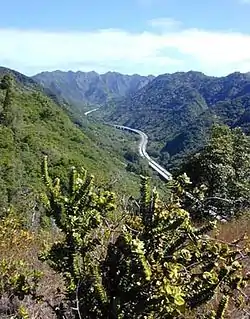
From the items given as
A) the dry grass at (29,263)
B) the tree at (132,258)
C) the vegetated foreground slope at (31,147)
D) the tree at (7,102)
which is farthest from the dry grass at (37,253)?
the tree at (7,102)

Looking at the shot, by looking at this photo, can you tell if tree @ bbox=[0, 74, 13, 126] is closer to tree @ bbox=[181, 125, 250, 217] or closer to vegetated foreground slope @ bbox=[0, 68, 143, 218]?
vegetated foreground slope @ bbox=[0, 68, 143, 218]

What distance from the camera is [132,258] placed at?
2762mm

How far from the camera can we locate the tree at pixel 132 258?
2.72 meters

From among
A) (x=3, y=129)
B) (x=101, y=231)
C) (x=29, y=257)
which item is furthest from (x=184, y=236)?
(x=3, y=129)

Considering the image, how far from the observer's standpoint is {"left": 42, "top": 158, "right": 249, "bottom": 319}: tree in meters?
2.72

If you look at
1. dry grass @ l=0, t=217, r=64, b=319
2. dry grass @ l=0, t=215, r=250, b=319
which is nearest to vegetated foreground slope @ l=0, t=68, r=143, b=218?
dry grass @ l=0, t=215, r=250, b=319

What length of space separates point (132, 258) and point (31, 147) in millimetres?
45854

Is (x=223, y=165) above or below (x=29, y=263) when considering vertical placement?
below

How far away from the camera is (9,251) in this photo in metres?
5.67

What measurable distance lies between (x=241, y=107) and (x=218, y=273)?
151 metres

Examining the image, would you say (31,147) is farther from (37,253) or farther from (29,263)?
(37,253)

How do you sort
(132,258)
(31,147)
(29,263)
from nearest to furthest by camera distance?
1. (132,258)
2. (29,263)
3. (31,147)

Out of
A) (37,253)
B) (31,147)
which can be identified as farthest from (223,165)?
(31,147)

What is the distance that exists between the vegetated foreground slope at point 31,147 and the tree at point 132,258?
81.4 feet
